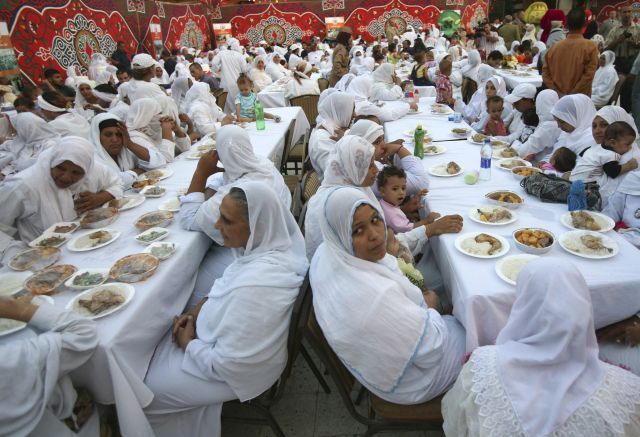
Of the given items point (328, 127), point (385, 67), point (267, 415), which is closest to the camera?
point (267, 415)

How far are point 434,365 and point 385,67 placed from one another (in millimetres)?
5808

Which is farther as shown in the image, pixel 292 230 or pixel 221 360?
pixel 292 230

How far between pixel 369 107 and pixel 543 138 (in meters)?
2.07

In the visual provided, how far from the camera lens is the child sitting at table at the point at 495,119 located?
15.3 feet

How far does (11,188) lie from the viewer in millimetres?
2668

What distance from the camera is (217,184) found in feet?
10.1

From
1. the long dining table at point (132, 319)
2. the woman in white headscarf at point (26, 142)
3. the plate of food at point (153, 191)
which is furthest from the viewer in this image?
the woman in white headscarf at point (26, 142)

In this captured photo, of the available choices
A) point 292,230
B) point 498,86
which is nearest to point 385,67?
point 498,86

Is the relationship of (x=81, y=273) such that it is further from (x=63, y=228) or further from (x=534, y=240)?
(x=534, y=240)

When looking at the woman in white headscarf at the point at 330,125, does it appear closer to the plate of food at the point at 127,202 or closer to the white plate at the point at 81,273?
the plate of food at the point at 127,202

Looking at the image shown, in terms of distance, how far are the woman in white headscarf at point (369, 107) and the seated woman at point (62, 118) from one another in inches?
130

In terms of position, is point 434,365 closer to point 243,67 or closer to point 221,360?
point 221,360

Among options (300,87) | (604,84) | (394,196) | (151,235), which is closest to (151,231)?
(151,235)

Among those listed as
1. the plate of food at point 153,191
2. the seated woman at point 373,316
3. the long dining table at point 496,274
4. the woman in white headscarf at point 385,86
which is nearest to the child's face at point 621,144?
the long dining table at point 496,274
